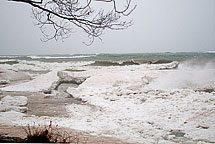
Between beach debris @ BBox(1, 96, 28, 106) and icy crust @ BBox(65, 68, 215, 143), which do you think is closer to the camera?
icy crust @ BBox(65, 68, 215, 143)

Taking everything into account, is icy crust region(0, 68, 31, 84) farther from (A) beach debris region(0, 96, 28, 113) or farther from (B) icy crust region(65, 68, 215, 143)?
(A) beach debris region(0, 96, 28, 113)

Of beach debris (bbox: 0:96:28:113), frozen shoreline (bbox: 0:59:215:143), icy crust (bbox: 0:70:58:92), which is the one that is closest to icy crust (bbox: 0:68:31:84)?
icy crust (bbox: 0:70:58:92)

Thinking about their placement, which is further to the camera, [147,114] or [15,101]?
[15,101]

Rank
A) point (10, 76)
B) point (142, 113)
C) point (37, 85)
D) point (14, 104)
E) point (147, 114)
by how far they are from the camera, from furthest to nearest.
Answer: point (10, 76), point (37, 85), point (14, 104), point (142, 113), point (147, 114)

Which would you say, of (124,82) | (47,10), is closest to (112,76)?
(124,82)

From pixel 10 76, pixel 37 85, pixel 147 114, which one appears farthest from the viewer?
pixel 10 76

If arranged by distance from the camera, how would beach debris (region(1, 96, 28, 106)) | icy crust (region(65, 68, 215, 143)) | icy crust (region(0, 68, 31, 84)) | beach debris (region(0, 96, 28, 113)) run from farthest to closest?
icy crust (region(0, 68, 31, 84)) → beach debris (region(1, 96, 28, 106)) → beach debris (region(0, 96, 28, 113)) → icy crust (region(65, 68, 215, 143))

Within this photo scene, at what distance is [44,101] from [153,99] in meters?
4.00

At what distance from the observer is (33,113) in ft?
20.9

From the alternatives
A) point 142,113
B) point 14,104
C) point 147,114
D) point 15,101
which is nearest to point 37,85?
point 15,101

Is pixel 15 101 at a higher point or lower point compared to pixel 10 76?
lower

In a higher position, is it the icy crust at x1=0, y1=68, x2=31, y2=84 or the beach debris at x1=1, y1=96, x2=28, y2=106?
the icy crust at x1=0, y1=68, x2=31, y2=84

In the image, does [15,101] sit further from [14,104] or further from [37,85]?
[37,85]

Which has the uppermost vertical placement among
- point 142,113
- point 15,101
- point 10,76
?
point 10,76
